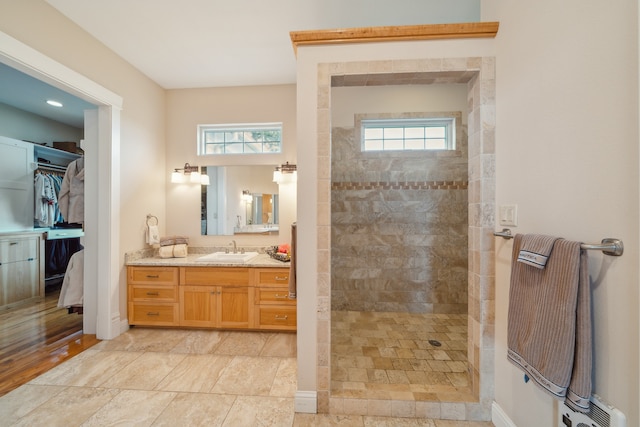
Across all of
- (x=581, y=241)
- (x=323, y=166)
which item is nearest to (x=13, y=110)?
(x=323, y=166)

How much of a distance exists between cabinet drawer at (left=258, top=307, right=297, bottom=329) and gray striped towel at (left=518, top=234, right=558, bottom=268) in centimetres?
208

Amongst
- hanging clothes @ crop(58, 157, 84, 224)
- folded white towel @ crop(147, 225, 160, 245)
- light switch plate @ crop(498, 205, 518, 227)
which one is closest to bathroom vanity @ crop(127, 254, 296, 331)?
folded white towel @ crop(147, 225, 160, 245)

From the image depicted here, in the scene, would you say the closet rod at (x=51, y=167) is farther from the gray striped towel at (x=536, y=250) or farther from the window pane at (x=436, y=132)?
the gray striped towel at (x=536, y=250)

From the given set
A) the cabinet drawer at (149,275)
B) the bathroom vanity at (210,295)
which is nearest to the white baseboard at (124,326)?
the bathroom vanity at (210,295)

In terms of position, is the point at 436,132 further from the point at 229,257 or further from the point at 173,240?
the point at 173,240

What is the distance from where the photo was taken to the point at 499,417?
4.98ft

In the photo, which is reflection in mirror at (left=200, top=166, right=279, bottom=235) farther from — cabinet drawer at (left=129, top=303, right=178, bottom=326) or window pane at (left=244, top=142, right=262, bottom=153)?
cabinet drawer at (left=129, top=303, right=178, bottom=326)

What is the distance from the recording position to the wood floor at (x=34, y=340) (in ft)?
6.71

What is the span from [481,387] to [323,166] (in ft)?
5.43

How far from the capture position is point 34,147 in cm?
379

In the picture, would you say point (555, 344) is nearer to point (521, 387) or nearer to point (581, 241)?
point (581, 241)

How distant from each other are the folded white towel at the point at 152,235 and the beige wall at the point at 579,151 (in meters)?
3.27

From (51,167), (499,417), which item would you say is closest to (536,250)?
(499,417)

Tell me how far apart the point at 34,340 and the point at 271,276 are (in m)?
2.33
